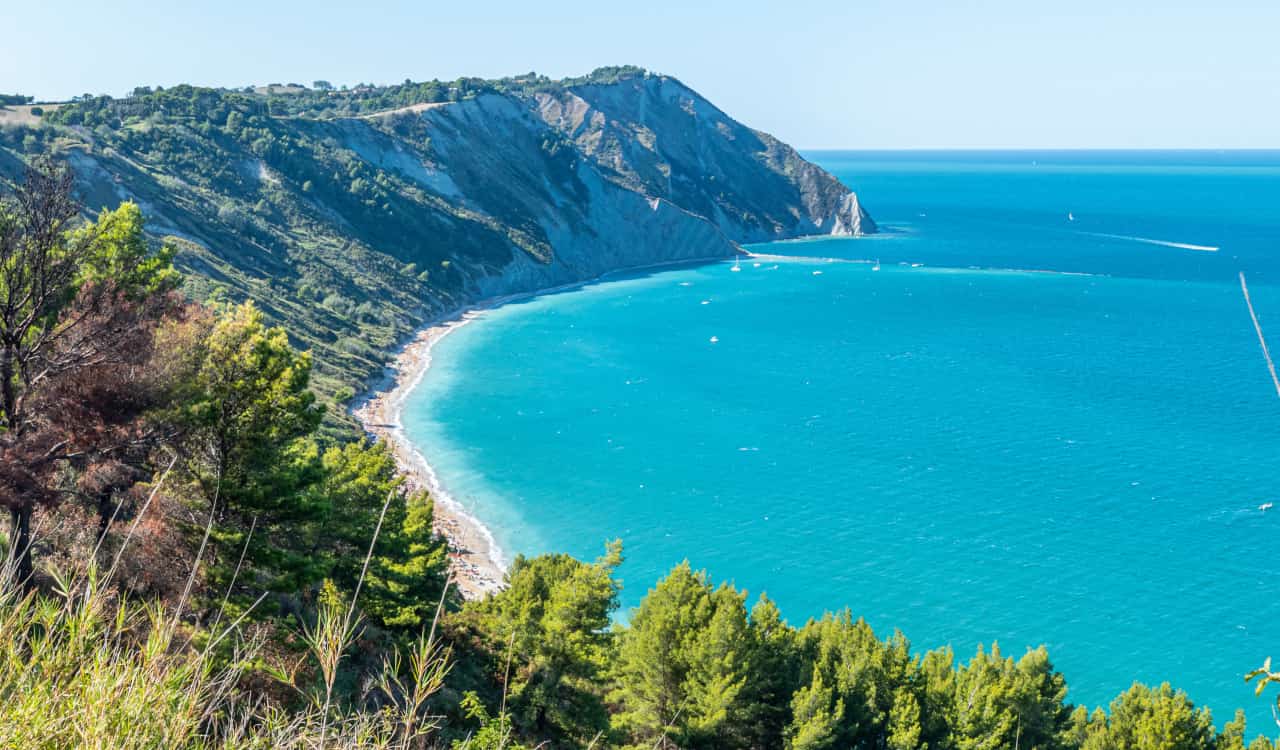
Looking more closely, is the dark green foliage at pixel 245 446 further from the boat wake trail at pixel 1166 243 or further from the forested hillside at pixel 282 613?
the boat wake trail at pixel 1166 243

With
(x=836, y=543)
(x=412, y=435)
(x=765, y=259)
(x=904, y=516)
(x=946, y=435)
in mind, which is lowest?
(x=412, y=435)

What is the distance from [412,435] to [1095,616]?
48465mm

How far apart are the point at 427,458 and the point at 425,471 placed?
104 inches

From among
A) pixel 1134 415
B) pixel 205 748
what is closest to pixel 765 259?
pixel 1134 415

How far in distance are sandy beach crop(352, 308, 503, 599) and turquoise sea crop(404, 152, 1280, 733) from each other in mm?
1471

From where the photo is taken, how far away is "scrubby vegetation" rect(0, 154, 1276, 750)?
683 cm

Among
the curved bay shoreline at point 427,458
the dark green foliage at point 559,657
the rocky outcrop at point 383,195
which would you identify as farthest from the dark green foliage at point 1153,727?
the rocky outcrop at point 383,195

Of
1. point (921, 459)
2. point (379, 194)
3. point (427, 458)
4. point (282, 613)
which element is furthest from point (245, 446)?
point (379, 194)

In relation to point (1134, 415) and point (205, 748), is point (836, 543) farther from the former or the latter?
point (205, 748)

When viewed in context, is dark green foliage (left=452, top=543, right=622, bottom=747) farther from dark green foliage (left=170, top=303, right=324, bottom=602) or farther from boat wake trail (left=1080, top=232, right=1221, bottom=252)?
boat wake trail (left=1080, top=232, right=1221, bottom=252)

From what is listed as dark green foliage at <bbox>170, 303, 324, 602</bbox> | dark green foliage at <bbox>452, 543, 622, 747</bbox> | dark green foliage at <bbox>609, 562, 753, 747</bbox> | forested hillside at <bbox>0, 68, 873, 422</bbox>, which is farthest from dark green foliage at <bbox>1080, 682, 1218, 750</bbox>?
forested hillside at <bbox>0, 68, 873, 422</bbox>

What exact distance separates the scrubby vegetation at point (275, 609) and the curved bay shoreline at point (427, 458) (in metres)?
3.70

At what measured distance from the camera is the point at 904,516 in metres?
57.5

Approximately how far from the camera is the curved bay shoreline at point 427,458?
48.5 metres
